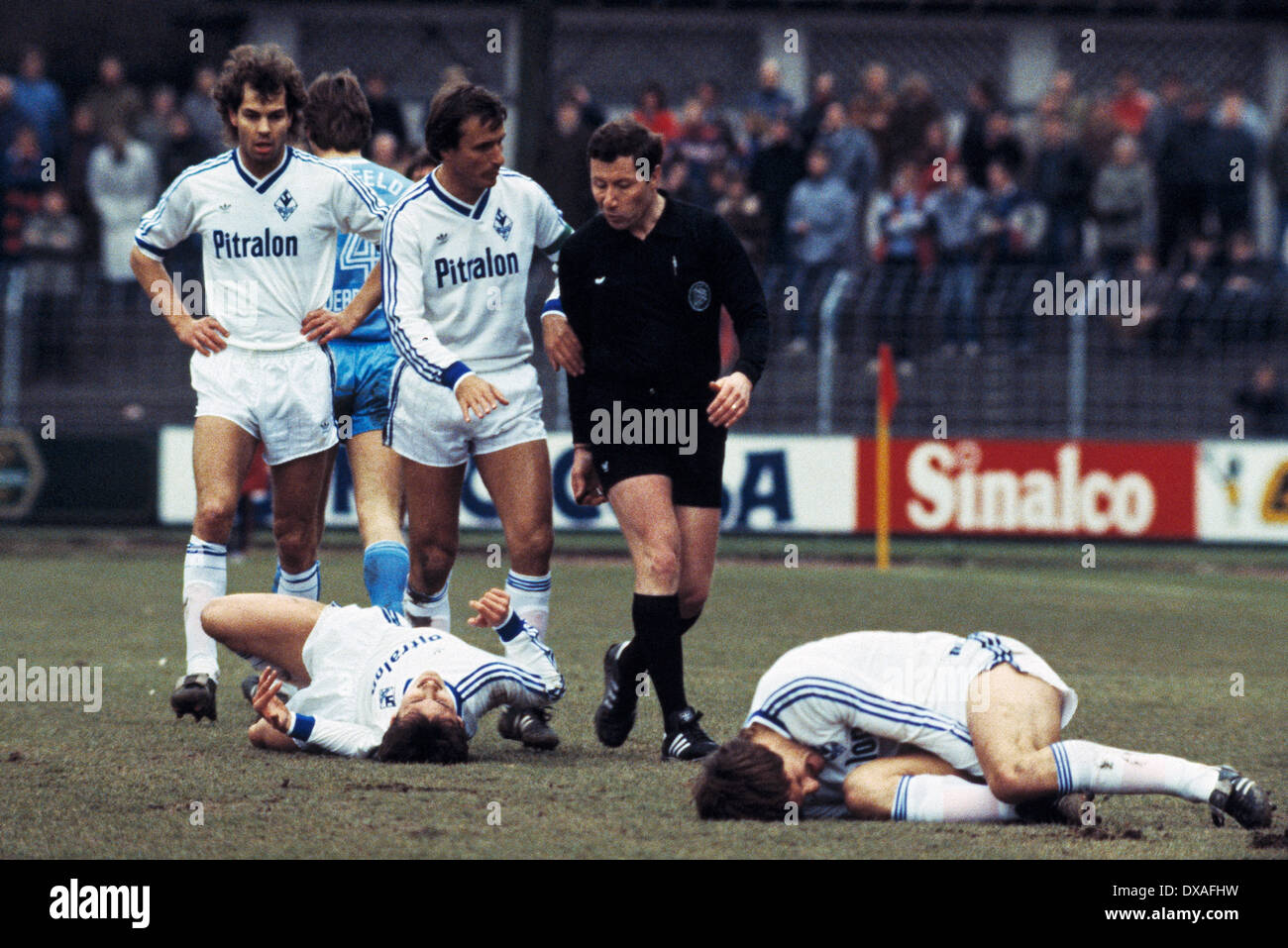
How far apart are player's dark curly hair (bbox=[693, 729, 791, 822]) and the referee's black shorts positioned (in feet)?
4.89

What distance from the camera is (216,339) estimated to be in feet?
24.8

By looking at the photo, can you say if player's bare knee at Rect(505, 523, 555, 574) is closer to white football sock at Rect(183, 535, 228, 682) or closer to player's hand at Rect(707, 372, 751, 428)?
player's hand at Rect(707, 372, 751, 428)

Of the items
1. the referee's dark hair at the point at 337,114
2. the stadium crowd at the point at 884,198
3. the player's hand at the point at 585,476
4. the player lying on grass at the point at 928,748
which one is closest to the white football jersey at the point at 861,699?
the player lying on grass at the point at 928,748

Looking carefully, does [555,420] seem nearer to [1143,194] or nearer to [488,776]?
[1143,194]

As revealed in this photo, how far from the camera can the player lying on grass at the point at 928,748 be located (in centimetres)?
539

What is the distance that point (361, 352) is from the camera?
841 centimetres

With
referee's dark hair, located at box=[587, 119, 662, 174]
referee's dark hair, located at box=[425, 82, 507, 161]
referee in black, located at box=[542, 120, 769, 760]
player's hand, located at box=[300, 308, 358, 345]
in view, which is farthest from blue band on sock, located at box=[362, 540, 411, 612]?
referee's dark hair, located at box=[587, 119, 662, 174]

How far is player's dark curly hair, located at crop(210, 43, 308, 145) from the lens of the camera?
7453mm

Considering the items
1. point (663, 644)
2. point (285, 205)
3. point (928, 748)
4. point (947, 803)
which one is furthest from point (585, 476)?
point (947, 803)

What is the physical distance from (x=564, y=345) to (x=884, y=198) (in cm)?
1120

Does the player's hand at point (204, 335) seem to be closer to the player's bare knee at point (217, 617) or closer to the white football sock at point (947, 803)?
the player's bare knee at point (217, 617)

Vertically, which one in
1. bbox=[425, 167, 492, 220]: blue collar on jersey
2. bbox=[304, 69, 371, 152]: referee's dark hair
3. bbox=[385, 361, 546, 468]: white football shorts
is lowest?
bbox=[385, 361, 546, 468]: white football shorts
